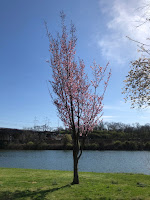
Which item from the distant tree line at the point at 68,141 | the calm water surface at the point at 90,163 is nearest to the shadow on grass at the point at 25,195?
the calm water surface at the point at 90,163

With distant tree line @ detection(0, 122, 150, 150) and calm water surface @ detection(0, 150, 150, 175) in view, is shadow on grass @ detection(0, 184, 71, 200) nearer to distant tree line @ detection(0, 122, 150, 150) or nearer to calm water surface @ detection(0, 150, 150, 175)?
calm water surface @ detection(0, 150, 150, 175)

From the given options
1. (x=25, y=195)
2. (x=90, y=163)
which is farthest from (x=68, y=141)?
(x=25, y=195)

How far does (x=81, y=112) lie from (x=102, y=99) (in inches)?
60.0

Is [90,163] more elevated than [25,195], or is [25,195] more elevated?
[25,195]

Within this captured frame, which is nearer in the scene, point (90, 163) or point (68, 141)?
point (90, 163)

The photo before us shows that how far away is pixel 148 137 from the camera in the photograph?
94000 mm

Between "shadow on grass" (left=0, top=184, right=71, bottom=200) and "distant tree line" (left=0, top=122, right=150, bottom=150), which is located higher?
"shadow on grass" (left=0, top=184, right=71, bottom=200)

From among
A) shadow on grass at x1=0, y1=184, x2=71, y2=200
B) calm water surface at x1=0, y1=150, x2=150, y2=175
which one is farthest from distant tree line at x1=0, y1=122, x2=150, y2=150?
shadow on grass at x1=0, y1=184, x2=71, y2=200

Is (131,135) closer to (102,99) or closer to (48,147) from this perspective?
(48,147)

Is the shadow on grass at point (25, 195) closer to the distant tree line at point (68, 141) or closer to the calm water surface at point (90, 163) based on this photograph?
the calm water surface at point (90, 163)

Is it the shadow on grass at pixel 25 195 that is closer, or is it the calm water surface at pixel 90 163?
the shadow on grass at pixel 25 195

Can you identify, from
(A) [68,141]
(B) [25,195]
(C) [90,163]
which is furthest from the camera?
(A) [68,141]

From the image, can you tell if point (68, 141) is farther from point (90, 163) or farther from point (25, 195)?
point (25, 195)

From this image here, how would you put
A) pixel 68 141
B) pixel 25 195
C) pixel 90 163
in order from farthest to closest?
pixel 68 141 < pixel 90 163 < pixel 25 195
